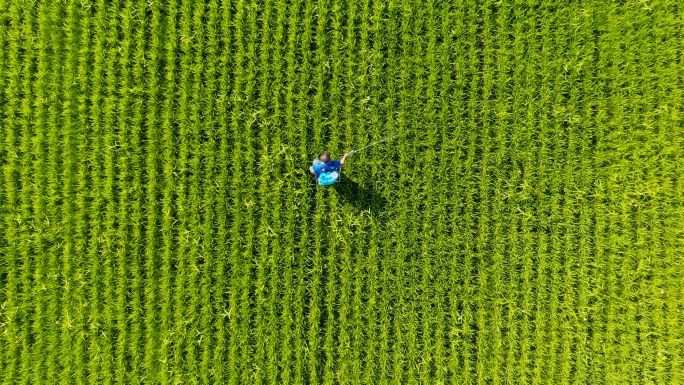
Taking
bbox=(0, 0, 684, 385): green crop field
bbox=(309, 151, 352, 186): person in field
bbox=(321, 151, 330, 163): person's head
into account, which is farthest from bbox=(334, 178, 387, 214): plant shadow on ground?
bbox=(321, 151, 330, 163): person's head

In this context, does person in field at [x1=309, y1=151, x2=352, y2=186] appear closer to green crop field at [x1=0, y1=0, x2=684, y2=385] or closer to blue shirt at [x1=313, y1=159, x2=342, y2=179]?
blue shirt at [x1=313, y1=159, x2=342, y2=179]

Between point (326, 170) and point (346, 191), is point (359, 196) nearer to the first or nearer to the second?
point (346, 191)

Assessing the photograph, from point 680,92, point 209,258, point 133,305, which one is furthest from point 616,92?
point 133,305

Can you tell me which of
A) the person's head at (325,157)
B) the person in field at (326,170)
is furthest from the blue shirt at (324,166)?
the person's head at (325,157)

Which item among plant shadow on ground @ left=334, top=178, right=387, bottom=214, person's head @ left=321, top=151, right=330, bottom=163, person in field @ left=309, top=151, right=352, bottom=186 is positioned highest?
person's head @ left=321, top=151, right=330, bottom=163

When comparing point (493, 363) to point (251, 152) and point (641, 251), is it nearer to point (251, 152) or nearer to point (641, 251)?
point (641, 251)

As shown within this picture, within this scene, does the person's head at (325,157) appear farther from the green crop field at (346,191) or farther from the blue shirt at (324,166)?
the green crop field at (346,191)

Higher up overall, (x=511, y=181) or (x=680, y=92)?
(x=680, y=92)
